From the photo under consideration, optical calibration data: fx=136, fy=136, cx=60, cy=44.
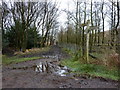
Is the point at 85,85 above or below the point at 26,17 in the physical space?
below

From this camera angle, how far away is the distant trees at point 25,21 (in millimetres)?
19797

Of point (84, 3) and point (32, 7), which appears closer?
point (84, 3)

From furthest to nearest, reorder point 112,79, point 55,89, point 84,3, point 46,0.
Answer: point 46,0
point 84,3
point 112,79
point 55,89

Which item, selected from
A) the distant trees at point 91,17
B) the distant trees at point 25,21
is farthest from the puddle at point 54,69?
the distant trees at point 25,21

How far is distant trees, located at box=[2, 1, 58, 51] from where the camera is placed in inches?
779

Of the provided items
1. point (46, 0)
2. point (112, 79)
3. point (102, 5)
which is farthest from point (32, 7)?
point (112, 79)

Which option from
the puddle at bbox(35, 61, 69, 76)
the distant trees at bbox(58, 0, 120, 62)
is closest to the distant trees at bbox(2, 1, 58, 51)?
the distant trees at bbox(58, 0, 120, 62)

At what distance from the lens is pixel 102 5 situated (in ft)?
73.5

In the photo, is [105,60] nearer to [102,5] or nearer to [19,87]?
[19,87]

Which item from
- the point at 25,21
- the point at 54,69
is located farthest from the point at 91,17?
the point at 54,69

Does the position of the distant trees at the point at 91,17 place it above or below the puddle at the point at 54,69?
above

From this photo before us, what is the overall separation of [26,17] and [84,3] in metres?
8.73

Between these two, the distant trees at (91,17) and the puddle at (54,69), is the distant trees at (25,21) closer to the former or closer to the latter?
the distant trees at (91,17)

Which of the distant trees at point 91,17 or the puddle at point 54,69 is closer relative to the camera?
the puddle at point 54,69
